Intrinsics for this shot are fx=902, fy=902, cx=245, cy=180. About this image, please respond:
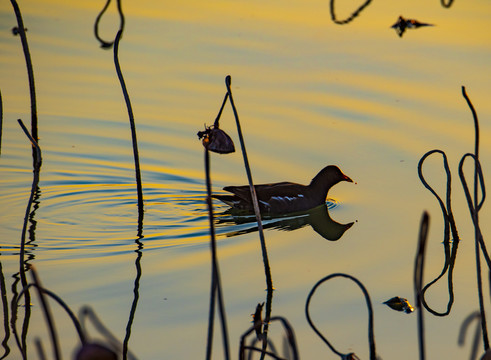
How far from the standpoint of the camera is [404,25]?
1326 cm

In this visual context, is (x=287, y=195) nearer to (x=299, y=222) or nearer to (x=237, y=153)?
(x=299, y=222)

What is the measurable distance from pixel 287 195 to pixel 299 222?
0.97ft

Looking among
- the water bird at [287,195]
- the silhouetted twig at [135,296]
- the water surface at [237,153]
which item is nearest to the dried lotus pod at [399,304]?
the water surface at [237,153]

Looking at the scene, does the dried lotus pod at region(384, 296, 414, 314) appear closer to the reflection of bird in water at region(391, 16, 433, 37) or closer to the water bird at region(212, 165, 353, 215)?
the water bird at region(212, 165, 353, 215)

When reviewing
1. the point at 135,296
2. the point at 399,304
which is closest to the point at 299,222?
the point at 399,304

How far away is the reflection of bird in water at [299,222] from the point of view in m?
8.34

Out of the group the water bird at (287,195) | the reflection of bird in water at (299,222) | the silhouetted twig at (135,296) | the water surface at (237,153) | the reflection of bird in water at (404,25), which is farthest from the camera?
the reflection of bird in water at (404,25)

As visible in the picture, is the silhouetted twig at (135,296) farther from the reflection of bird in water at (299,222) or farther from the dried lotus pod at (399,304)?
the dried lotus pod at (399,304)

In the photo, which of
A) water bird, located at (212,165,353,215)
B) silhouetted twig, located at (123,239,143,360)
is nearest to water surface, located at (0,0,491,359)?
silhouetted twig, located at (123,239,143,360)

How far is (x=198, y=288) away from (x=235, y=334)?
2.73 ft

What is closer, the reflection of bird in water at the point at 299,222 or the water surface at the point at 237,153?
the water surface at the point at 237,153

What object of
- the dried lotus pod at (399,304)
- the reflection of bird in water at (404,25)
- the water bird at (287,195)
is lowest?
the dried lotus pod at (399,304)

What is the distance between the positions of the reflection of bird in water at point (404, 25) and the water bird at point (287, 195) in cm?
437

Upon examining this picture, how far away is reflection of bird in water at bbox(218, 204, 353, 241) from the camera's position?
8.34 metres
